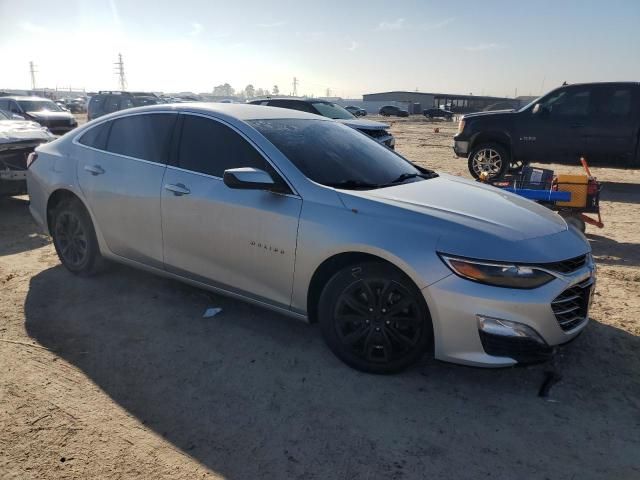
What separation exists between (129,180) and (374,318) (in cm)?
239

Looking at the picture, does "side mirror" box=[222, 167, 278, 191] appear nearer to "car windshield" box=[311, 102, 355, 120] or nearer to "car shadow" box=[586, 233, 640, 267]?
"car shadow" box=[586, 233, 640, 267]

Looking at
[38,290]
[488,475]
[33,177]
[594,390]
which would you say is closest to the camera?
[488,475]

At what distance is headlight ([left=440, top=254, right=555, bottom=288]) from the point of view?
281 centimetres

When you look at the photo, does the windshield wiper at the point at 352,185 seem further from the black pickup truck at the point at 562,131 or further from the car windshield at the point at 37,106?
the car windshield at the point at 37,106

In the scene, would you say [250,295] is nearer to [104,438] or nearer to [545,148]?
[104,438]

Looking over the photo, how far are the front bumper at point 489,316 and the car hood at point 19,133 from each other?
665 centimetres

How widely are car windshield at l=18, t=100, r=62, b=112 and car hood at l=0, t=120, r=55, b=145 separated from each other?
1185 centimetres

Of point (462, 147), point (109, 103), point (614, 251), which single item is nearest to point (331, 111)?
point (462, 147)

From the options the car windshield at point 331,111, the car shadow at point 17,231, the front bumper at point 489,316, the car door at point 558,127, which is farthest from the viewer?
the car windshield at point 331,111

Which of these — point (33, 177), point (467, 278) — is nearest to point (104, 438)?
point (467, 278)

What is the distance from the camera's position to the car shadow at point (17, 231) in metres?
5.91

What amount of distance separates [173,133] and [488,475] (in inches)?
129

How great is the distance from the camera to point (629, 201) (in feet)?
29.6

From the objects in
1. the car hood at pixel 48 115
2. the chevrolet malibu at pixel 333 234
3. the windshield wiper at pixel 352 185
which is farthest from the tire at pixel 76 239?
the car hood at pixel 48 115
